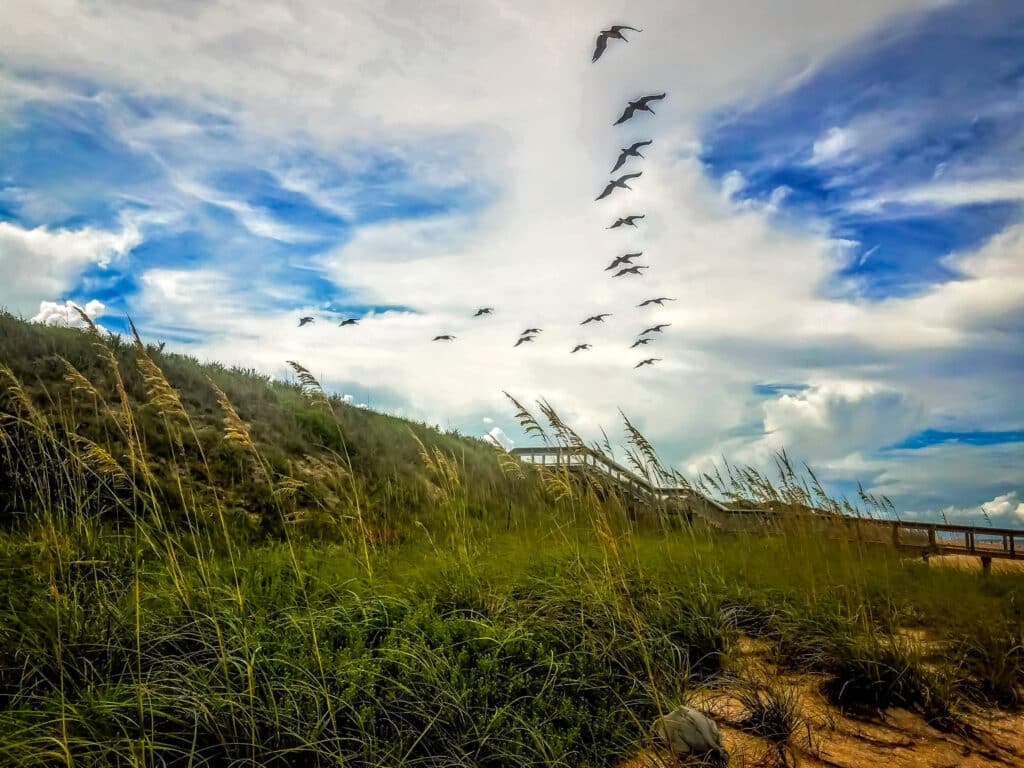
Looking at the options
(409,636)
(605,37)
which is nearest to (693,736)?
(409,636)

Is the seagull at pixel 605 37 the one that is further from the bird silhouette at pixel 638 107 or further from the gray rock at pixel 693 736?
the gray rock at pixel 693 736

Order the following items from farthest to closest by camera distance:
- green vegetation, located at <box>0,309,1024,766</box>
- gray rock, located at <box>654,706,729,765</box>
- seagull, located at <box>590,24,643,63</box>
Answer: seagull, located at <box>590,24,643,63</box>
gray rock, located at <box>654,706,729,765</box>
green vegetation, located at <box>0,309,1024,766</box>

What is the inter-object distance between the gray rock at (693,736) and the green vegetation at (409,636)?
22 centimetres

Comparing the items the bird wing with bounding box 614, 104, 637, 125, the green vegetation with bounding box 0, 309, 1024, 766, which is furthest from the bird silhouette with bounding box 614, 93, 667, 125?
the green vegetation with bounding box 0, 309, 1024, 766

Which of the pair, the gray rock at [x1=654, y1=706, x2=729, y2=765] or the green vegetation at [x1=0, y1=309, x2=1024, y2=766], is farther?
the gray rock at [x1=654, y1=706, x2=729, y2=765]

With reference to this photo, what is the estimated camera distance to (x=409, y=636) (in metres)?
4.27

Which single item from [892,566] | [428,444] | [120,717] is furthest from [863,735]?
[428,444]

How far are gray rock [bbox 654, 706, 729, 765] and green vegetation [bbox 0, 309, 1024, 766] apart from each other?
0.22 m

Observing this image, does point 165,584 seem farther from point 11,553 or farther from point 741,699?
point 741,699

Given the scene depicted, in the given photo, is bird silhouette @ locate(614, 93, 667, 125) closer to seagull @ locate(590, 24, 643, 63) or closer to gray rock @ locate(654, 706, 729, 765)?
seagull @ locate(590, 24, 643, 63)

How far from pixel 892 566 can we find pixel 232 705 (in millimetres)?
9338

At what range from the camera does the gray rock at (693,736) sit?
3629mm

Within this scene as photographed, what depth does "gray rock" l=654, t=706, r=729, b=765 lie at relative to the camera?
363 centimetres

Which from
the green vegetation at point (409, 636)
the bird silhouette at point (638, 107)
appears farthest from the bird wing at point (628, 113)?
the green vegetation at point (409, 636)
